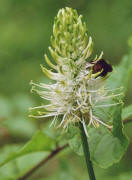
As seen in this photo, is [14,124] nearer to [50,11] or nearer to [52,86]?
[52,86]

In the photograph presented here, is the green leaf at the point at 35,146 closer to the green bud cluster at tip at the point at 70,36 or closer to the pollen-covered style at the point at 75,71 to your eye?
the pollen-covered style at the point at 75,71

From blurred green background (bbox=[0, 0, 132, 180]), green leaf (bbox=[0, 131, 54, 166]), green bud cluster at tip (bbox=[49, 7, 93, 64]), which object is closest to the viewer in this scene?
green bud cluster at tip (bbox=[49, 7, 93, 64])

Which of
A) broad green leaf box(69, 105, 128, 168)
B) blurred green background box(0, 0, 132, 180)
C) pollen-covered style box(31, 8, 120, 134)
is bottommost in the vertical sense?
broad green leaf box(69, 105, 128, 168)

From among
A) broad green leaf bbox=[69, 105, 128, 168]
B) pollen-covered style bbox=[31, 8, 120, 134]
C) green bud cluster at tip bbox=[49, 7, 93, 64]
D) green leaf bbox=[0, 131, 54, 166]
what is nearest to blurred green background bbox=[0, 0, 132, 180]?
green leaf bbox=[0, 131, 54, 166]

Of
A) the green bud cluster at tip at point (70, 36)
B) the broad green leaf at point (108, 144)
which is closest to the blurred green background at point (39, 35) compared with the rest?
the broad green leaf at point (108, 144)

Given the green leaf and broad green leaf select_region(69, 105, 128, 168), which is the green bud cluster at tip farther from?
the green leaf

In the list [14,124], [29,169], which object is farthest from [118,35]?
[29,169]

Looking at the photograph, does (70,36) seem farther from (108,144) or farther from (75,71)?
(108,144)

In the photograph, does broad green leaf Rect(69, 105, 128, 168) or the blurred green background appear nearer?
broad green leaf Rect(69, 105, 128, 168)
